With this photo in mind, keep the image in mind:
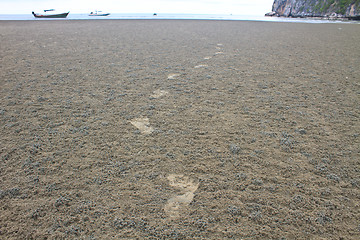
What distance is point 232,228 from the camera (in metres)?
1.35

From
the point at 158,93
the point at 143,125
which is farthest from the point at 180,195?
the point at 158,93

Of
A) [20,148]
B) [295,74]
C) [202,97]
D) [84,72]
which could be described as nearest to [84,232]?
[20,148]

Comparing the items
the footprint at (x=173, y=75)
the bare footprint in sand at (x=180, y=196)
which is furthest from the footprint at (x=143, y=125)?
the footprint at (x=173, y=75)

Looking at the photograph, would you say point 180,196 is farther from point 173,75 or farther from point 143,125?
point 173,75

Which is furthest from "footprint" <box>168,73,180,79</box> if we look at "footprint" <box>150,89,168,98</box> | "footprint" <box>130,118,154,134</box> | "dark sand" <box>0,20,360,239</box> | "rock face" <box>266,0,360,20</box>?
"rock face" <box>266,0,360,20</box>

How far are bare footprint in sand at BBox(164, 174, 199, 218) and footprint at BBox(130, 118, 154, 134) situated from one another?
0.79m

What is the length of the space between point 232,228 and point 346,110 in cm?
260

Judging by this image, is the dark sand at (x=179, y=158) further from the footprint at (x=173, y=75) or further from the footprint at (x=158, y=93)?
the footprint at (x=173, y=75)

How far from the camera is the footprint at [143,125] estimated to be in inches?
96.8

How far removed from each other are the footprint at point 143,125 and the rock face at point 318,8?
47.0 metres

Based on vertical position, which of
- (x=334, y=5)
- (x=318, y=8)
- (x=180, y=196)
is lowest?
(x=180, y=196)

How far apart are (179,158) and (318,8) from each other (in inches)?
2576

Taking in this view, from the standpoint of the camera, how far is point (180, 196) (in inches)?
62.9

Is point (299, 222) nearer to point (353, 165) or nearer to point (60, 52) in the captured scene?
point (353, 165)
